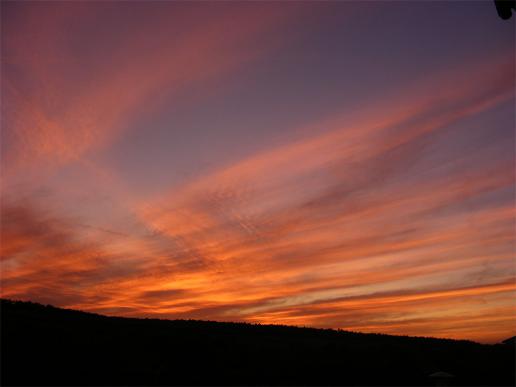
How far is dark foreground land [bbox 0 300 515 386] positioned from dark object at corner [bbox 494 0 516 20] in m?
18.3

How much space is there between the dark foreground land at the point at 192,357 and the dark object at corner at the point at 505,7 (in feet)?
60.2

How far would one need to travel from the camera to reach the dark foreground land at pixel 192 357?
20969mm

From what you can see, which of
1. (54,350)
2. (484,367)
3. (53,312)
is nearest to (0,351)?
(54,350)

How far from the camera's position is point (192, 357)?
83.4ft

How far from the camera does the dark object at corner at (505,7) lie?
20328 millimetres

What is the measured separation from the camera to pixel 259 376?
23.8 meters

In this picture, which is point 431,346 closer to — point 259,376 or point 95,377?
point 259,376

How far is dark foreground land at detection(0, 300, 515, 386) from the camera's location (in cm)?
2097

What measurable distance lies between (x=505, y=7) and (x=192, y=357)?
71.9 ft

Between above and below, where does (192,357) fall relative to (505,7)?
below

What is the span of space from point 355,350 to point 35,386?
62.6ft

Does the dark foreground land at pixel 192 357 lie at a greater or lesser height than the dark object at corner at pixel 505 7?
lesser

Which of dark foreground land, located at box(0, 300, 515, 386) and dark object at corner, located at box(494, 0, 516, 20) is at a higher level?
dark object at corner, located at box(494, 0, 516, 20)

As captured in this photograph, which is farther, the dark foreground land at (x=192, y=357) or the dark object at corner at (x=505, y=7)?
the dark foreground land at (x=192, y=357)
